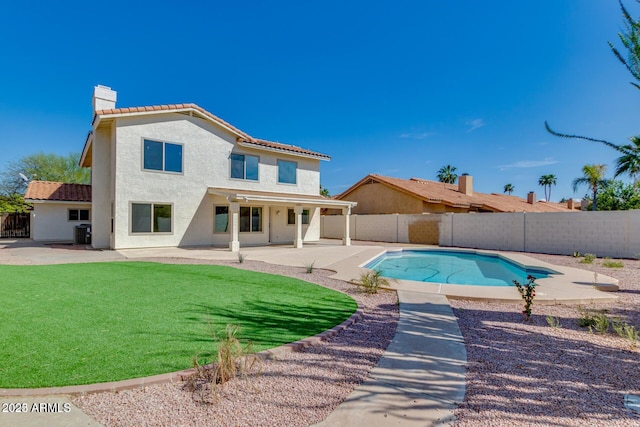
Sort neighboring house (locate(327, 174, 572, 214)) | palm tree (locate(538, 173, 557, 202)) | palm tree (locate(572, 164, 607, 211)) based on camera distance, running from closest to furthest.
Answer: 1. neighboring house (locate(327, 174, 572, 214))
2. palm tree (locate(572, 164, 607, 211))
3. palm tree (locate(538, 173, 557, 202))

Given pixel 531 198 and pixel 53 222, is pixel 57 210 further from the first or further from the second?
pixel 531 198

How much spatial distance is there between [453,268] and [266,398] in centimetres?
1401

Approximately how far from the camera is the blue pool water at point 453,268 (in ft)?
40.7

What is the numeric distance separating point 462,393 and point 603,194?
49704mm

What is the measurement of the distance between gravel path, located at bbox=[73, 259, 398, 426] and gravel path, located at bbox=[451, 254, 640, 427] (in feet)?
4.57

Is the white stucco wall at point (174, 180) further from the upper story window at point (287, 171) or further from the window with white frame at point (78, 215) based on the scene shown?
the window with white frame at point (78, 215)

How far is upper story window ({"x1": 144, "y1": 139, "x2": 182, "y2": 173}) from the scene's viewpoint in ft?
58.0

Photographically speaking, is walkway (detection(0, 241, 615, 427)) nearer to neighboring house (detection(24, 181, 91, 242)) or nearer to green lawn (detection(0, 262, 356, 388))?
green lawn (detection(0, 262, 356, 388))

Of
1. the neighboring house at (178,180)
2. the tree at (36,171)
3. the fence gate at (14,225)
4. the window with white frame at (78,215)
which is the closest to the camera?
the neighboring house at (178,180)

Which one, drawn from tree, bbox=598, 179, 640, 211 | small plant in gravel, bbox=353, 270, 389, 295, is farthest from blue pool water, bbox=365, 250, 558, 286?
tree, bbox=598, 179, 640, 211

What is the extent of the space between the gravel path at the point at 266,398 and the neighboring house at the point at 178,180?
1399 cm

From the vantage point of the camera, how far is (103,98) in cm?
1889

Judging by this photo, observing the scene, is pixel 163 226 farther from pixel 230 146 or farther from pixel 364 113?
pixel 364 113

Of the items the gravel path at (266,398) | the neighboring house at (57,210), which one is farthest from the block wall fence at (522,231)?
the neighboring house at (57,210)
